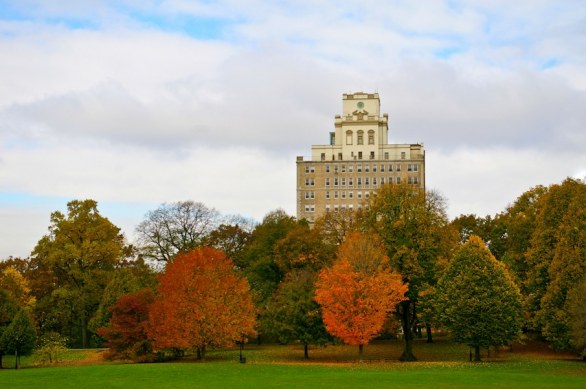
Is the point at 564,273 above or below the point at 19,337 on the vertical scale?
above

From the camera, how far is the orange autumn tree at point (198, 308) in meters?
54.7

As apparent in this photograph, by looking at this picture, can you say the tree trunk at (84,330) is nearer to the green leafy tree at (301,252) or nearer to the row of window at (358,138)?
the green leafy tree at (301,252)

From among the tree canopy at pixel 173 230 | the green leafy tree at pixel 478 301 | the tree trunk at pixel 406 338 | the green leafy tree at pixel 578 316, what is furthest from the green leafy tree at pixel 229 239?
the green leafy tree at pixel 578 316

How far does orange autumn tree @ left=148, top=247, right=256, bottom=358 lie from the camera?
Result: 54.7 m

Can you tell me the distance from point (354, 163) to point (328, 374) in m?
112

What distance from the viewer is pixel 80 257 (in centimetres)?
7288

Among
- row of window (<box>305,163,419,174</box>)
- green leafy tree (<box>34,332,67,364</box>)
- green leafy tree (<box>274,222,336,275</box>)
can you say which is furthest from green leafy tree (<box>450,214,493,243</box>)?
row of window (<box>305,163,419,174</box>)

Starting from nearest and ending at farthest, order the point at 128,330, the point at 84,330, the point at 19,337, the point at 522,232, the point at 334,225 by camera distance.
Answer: the point at 19,337 < the point at 128,330 < the point at 522,232 < the point at 84,330 < the point at 334,225

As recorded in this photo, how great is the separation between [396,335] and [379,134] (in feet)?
270

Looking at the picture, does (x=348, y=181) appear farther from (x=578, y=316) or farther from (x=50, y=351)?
(x=578, y=316)

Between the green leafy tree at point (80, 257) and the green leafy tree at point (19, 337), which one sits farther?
the green leafy tree at point (80, 257)

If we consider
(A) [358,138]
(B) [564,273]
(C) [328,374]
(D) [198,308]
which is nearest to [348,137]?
(A) [358,138]

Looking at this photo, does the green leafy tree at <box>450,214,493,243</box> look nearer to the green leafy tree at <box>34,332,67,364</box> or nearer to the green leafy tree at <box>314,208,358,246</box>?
the green leafy tree at <box>314,208,358,246</box>

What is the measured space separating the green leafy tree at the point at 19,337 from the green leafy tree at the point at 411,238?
27227 mm
